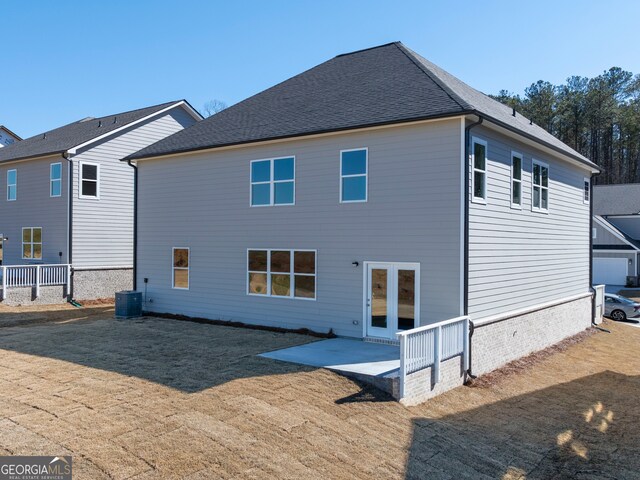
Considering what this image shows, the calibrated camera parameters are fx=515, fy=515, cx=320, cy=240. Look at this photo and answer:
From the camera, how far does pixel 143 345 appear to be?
460 inches

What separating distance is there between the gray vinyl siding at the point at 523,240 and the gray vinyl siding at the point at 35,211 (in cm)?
1660

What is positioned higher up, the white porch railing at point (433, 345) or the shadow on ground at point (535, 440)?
the white porch railing at point (433, 345)

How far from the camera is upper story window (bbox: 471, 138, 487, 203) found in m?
11.5

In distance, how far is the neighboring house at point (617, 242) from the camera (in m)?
34.0

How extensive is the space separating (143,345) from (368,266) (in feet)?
18.0

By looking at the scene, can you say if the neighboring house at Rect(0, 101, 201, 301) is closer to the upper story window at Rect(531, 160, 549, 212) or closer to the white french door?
the white french door

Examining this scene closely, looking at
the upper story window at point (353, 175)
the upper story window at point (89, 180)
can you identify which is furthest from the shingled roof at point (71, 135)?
the upper story window at point (353, 175)

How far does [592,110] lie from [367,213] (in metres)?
50.8

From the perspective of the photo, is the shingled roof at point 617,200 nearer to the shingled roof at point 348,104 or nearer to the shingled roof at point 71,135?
the shingled roof at point 348,104

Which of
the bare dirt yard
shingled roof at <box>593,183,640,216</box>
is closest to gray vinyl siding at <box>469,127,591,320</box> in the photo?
the bare dirt yard

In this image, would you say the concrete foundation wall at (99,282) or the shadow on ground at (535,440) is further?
the concrete foundation wall at (99,282)

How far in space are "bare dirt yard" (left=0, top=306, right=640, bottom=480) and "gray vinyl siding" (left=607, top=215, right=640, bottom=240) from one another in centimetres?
2929

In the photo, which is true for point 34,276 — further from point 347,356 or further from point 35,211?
point 347,356

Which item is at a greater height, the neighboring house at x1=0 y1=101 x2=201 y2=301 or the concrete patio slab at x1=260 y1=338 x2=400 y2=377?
the neighboring house at x1=0 y1=101 x2=201 y2=301
